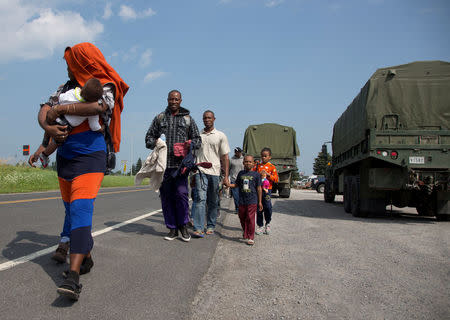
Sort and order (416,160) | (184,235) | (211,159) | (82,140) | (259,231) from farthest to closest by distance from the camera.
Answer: (416,160)
(259,231)
(211,159)
(184,235)
(82,140)

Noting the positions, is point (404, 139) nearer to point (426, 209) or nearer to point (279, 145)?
point (426, 209)

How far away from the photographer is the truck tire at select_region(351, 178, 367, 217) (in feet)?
29.9

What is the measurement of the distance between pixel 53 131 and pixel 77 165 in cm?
34

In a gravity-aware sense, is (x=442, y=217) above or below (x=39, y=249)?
above

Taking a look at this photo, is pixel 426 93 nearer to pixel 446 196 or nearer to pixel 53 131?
pixel 446 196

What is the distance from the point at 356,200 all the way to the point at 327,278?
6.23 metres

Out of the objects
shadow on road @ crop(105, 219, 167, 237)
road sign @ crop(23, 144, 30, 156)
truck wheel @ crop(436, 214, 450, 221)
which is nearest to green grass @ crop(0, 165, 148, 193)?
road sign @ crop(23, 144, 30, 156)

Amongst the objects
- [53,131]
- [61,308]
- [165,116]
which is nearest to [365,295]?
[61,308]

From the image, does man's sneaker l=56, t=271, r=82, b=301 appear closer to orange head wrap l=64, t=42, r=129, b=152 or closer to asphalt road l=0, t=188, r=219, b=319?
asphalt road l=0, t=188, r=219, b=319

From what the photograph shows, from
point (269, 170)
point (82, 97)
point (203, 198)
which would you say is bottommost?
point (203, 198)

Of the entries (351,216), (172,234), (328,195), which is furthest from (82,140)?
(328,195)

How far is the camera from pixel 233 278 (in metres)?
3.51

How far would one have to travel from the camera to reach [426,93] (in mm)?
8570

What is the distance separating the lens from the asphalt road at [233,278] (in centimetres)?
267
